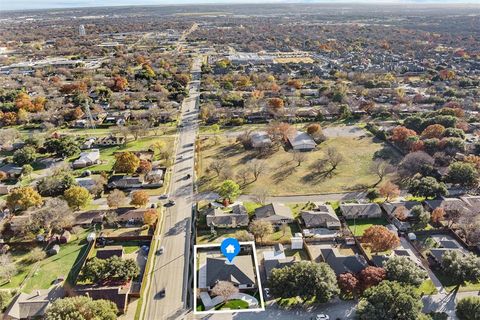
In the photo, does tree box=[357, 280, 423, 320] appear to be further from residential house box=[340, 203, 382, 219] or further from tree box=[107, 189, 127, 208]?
tree box=[107, 189, 127, 208]

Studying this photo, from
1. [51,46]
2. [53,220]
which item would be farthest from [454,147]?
[51,46]

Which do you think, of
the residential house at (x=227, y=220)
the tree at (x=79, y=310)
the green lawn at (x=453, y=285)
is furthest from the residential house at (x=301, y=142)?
the tree at (x=79, y=310)

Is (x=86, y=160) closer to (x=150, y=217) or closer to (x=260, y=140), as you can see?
(x=150, y=217)

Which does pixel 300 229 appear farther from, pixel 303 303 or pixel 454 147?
pixel 454 147

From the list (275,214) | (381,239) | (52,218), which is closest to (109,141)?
(52,218)

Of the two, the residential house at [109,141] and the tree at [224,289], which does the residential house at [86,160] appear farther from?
the tree at [224,289]

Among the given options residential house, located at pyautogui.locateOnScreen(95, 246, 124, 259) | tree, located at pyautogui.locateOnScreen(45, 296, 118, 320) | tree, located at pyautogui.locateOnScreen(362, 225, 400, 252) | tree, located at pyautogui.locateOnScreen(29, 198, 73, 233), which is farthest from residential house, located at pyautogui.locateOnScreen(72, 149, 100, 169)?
tree, located at pyautogui.locateOnScreen(362, 225, 400, 252)
